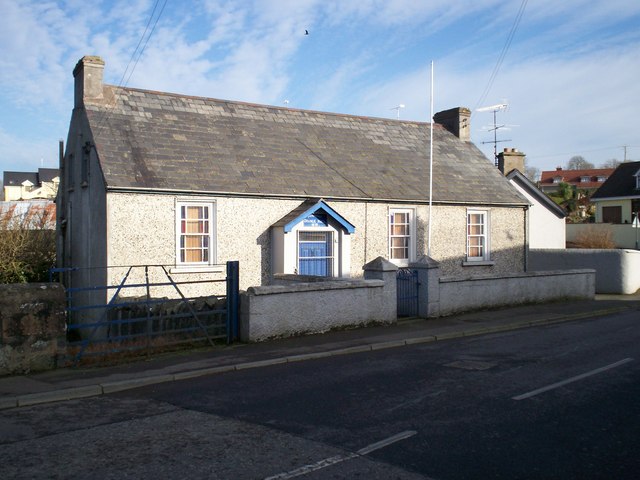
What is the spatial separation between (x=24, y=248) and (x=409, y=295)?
47.3 ft

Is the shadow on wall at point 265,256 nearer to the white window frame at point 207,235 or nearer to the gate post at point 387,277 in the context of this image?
the white window frame at point 207,235

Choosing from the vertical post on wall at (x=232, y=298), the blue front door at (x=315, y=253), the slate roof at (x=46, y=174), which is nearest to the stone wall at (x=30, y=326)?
the vertical post on wall at (x=232, y=298)

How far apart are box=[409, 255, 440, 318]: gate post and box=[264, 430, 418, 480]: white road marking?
9.79 metres

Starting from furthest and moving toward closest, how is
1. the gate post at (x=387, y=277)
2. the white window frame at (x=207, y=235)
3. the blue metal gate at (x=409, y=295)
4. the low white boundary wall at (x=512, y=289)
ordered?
the low white boundary wall at (x=512, y=289), the white window frame at (x=207, y=235), the blue metal gate at (x=409, y=295), the gate post at (x=387, y=277)

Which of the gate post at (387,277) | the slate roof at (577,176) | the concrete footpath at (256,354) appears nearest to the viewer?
the concrete footpath at (256,354)

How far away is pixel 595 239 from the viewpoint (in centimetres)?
3819

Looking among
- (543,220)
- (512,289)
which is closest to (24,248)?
(512,289)

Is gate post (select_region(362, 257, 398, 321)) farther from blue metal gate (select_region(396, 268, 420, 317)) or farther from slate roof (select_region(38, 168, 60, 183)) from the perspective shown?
slate roof (select_region(38, 168, 60, 183))

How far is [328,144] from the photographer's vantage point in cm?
2238

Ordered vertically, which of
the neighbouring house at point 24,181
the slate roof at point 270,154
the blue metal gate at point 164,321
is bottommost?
the blue metal gate at point 164,321

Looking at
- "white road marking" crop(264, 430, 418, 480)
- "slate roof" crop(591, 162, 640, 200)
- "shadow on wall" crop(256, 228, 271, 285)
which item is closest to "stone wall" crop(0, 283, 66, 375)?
"white road marking" crop(264, 430, 418, 480)

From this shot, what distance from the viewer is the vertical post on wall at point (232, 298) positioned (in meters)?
12.7

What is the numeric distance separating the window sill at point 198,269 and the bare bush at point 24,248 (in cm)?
796

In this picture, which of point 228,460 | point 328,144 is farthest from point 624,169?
point 228,460
